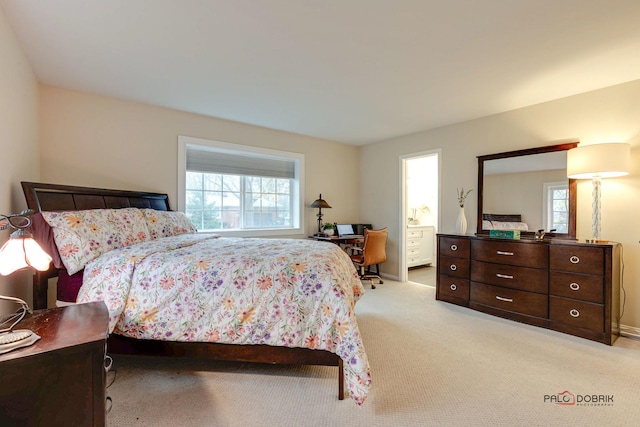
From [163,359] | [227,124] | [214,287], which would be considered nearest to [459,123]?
[227,124]

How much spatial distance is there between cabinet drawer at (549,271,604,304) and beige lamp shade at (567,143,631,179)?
3.13ft

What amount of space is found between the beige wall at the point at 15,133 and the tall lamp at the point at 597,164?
14.9 ft

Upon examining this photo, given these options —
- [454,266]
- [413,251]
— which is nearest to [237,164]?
[454,266]

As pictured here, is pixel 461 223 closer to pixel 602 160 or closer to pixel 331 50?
pixel 602 160

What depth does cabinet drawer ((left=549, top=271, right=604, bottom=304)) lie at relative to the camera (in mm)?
2441

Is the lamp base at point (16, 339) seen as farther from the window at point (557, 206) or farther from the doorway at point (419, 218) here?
the doorway at point (419, 218)

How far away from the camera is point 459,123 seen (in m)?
3.84

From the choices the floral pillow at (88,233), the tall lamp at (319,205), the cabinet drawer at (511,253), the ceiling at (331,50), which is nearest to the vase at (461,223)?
the cabinet drawer at (511,253)

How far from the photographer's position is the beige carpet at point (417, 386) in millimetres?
1543

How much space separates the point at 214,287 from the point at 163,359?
935 millimetres

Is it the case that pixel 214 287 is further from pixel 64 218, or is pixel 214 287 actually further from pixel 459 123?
pixel 459 123

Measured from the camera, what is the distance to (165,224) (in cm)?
275

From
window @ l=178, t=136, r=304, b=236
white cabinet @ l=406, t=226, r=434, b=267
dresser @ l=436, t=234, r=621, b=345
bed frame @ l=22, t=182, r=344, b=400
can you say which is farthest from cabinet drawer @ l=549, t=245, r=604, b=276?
window @ l=178, t=136, r=304, b=236

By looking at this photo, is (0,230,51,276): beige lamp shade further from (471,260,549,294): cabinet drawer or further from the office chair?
(471,260,549,294): cabinet drawer
